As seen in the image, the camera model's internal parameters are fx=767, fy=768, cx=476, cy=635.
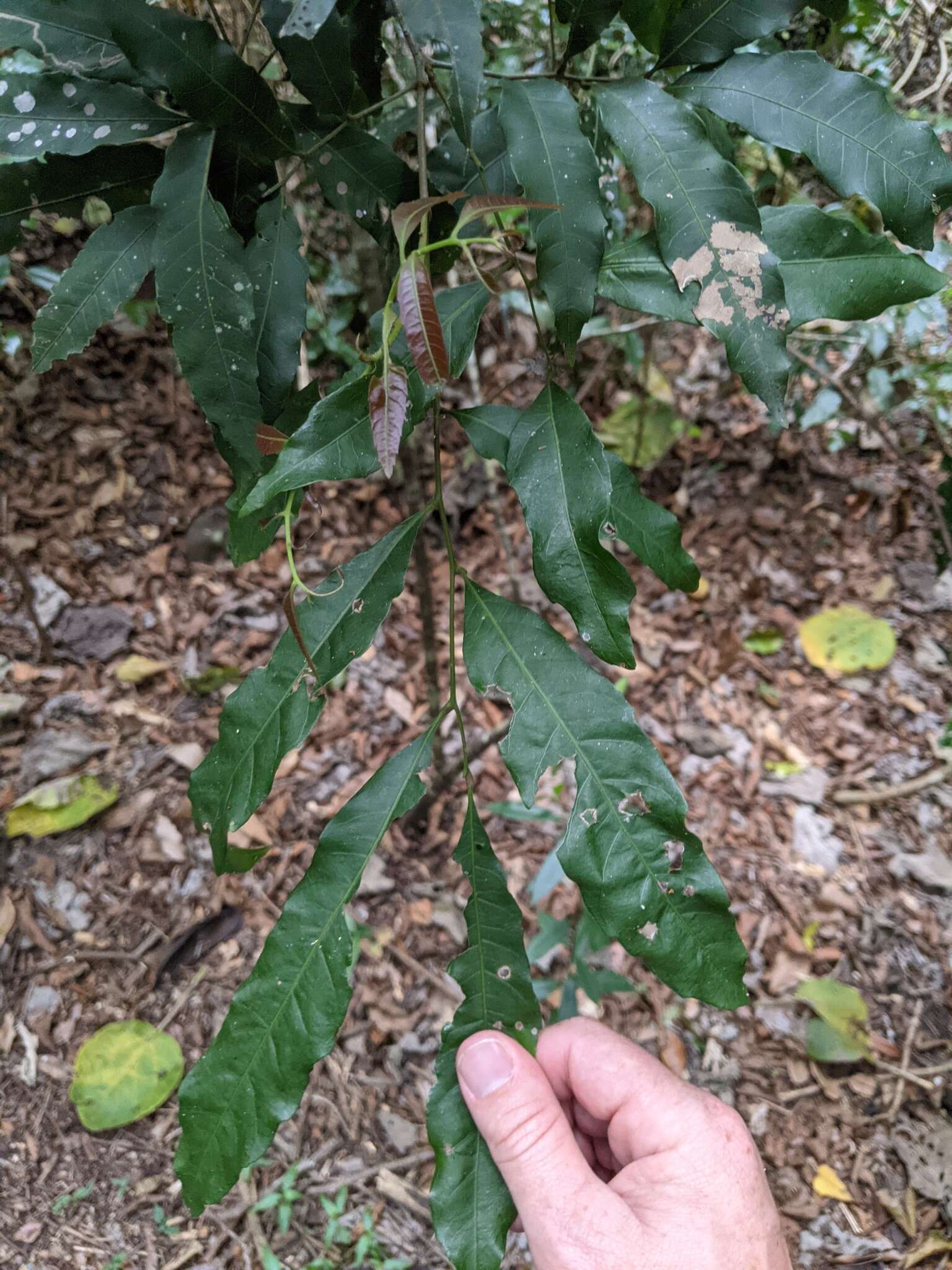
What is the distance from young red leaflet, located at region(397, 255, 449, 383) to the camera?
1.87ft

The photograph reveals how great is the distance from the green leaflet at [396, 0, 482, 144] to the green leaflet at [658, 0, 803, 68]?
0.64 feet

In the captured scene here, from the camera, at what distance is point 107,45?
71cm

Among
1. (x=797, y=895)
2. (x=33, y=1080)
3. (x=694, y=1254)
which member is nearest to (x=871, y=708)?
(x=797, y=895)

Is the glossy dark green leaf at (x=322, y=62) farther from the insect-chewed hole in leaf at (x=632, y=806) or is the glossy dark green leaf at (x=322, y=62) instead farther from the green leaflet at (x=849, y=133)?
the insect-chewed hole in leaf at (x=632, y=806)

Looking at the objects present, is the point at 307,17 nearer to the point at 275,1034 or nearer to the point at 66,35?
the point at 66,35

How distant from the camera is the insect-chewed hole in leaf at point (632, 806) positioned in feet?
2.52

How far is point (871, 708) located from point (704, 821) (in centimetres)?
62

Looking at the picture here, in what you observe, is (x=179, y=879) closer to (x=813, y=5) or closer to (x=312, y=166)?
(x=312, y=166)

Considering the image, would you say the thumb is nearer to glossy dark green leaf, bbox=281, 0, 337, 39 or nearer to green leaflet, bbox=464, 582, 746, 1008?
green leaflet, bbox=464, 582, 746, 1008

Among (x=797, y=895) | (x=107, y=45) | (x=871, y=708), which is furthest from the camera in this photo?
(x=871, y=708)

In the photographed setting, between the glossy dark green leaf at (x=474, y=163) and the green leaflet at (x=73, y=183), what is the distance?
29 cm

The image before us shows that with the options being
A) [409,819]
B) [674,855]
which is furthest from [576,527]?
[409,819]

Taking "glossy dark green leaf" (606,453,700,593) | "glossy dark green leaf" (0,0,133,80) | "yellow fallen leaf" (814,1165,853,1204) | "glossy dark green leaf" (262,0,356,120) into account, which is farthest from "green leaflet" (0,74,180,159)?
"yellow fallen leaf" (814,1165,853,1204)

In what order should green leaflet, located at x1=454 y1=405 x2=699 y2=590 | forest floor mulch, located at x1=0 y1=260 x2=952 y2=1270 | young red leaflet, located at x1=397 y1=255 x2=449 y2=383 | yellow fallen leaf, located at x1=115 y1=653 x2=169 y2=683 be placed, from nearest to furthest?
1. young red leaflet, located at x1=397 y1=255 x2=449 y2=383
2. green leaflet, located at x1=454 y1=405 x2=699 y2=590
3. forest floor mulch, located at x1=0 y1=260 x2=952 y2=1270
4. yellow fallen leaf, located at x1=115 y1=653 x2=169 y2=683
